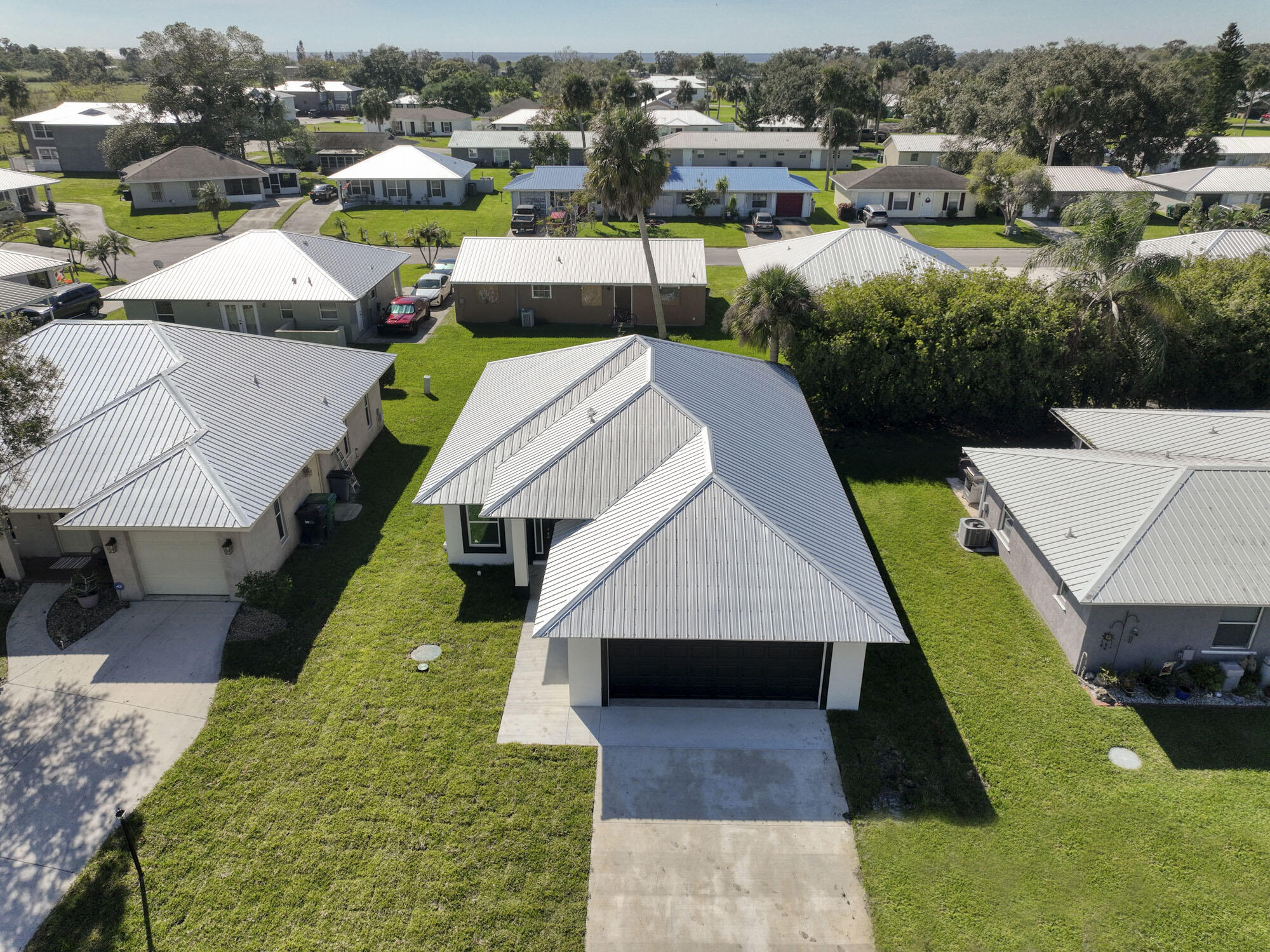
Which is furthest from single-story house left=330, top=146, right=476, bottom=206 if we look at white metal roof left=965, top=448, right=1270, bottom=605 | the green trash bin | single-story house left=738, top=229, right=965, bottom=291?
white metal roof left=965, top=448, right=1270, bottom=605

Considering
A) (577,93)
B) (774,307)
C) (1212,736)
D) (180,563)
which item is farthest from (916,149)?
(180,563)

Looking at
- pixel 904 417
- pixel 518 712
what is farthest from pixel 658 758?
pixel 904 417

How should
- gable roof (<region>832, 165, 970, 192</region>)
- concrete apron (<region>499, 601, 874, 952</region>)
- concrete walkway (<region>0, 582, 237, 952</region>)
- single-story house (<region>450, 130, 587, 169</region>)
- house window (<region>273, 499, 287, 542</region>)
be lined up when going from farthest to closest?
single-story house (<region>450, 130, 587, 169</region>)
gable roof (<region>832, 165, 970, 192</region>)
house window (<region>273, 499, 287, 542</region>)
concrete walkway (<region>0, 582, 237, 952</region>)
concrete apron (<region>499, 601, 874, 952</region>)

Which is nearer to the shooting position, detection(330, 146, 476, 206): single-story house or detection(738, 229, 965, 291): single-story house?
detection(738, 229, 965, 291): single-story house

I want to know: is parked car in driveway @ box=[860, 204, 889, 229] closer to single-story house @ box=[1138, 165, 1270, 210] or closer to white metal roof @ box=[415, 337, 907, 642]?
single-story house @ box=[1138, 165, 1270, 210]

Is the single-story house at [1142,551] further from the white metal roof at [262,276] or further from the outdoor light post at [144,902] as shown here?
the white metal roof at [262,276]
